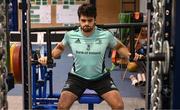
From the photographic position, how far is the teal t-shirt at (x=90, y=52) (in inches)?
124

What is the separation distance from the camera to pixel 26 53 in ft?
10.2

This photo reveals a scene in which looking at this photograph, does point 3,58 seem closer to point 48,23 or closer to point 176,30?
point 176,30

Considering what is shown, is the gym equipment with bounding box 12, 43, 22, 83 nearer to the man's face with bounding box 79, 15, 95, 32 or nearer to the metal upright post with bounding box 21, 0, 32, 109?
the metal upright post with bounding box 21, 0, 32, 109

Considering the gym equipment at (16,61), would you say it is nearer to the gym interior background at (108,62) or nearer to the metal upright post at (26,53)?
the gym interior background at (108,62)

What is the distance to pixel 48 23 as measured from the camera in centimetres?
986

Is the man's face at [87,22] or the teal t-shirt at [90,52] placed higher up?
the man's face at [87,22]

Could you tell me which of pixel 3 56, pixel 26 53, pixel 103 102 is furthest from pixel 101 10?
pixel 3 56

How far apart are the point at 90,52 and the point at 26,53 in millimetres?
572

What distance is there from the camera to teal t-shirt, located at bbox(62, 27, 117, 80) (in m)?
3.14

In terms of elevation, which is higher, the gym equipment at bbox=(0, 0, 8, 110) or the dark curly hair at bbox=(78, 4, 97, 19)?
the dark curly hair at bbox=(78, 4, 97, 19)

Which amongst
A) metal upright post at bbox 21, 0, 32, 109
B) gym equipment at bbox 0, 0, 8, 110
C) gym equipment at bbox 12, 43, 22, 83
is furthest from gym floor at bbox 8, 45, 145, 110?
gym equipment at bbox 0, 0, 8, 110

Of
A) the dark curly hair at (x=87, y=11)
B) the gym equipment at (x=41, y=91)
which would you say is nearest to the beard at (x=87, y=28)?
the dark curly hair at (x=87, y=11)

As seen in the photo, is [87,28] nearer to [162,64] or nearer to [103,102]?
[162,64]

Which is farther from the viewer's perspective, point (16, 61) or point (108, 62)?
point (108, 62)
